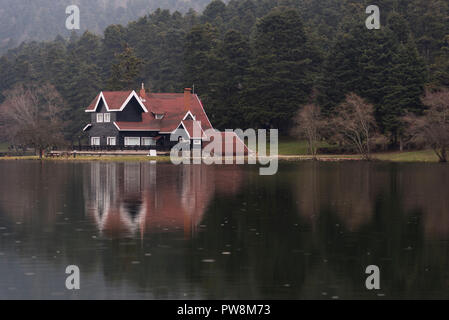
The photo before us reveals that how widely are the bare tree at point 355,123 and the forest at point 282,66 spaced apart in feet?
8.03

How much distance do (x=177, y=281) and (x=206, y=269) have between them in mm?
1328

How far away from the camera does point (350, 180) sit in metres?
47.7

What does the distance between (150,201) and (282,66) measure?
7907cm

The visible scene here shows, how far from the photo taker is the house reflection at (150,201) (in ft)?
80.5

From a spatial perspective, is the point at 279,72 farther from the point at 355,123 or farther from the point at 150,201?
the point at 150,201

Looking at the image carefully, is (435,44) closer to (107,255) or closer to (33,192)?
(33,192)

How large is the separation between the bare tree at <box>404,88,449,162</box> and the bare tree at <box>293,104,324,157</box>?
1393cm

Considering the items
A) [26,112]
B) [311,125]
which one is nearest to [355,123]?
[311,125]

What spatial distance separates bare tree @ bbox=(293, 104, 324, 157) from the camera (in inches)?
3519

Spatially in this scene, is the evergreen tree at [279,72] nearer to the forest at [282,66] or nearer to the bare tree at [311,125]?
the forest at [282,66]

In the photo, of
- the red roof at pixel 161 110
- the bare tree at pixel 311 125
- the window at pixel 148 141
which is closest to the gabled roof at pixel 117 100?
the red roof at pixel 161 110

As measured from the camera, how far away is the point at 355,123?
3324 inches

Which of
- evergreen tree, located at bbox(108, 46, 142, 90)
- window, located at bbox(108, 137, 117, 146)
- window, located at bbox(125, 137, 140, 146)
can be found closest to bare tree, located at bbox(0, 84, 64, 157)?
window, located at bbox(108, 137, 117, 146)

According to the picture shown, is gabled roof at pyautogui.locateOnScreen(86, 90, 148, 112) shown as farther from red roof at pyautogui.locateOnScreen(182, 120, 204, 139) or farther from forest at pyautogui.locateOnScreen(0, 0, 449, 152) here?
forest at pyautogui.locateOnScreen(0, 0, 449, 152)
